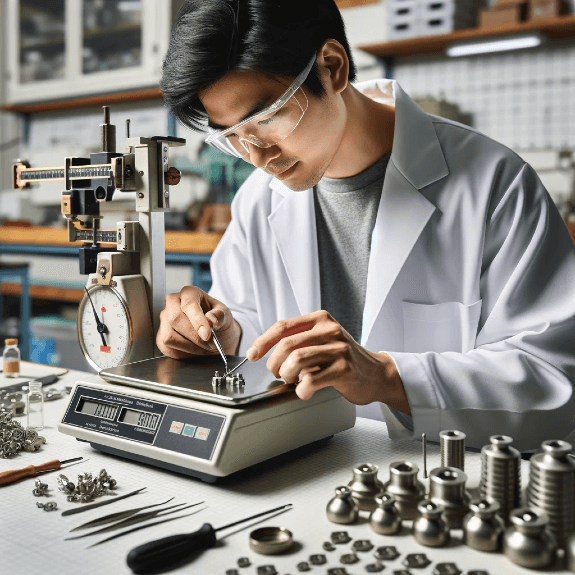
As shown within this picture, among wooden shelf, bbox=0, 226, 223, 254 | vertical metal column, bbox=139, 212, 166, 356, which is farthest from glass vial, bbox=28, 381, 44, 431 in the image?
wooden shelf, bbox=0, 226, 223, 254

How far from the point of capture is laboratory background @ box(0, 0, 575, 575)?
814 mm

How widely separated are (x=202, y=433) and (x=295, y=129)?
2.23ft

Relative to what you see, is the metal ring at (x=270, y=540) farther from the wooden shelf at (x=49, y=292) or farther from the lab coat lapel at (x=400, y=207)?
the wooden shelf at (x=49, y=292)

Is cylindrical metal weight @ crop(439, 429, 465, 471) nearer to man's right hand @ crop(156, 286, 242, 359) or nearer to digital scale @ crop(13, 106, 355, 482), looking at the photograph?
digital scale @ crop(13, 106, 355, 482)

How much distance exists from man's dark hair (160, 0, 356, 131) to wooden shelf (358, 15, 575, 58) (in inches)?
91.6

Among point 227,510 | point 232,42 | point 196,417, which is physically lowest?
point 227,510

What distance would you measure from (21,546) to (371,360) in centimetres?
Result: 61

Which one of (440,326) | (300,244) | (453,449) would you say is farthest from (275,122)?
(453,449)

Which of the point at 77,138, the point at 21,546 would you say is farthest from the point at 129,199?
the point at 21,546

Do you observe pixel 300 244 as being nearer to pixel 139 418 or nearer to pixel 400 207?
pixel 400 207

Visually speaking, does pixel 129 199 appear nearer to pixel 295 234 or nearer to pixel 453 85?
pixel 453 85

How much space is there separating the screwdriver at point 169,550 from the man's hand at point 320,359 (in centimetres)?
29

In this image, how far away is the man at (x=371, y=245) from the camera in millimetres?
1180

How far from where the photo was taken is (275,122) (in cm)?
129
